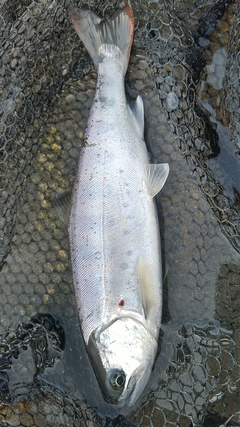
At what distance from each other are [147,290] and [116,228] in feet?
1.25

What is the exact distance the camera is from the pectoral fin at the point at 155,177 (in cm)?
247

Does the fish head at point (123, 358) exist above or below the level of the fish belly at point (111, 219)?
below

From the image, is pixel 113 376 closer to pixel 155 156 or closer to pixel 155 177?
pixel 155 177

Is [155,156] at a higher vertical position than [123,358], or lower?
higher

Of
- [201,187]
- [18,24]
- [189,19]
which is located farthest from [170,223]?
[18,24]

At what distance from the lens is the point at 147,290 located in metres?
2.36

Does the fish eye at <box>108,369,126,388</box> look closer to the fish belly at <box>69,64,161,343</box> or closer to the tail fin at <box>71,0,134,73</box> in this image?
the fish belly at <box>69,64,161,343</box>

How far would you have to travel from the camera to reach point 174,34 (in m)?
2.61

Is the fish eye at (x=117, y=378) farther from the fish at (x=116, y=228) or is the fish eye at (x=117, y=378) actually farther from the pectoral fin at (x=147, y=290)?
the pectoral fin at (x=147, y=290)

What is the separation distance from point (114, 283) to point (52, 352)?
619 mm

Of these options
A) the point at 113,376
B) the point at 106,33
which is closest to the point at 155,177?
the point at 106,33

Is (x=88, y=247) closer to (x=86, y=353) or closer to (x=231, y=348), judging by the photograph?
(x=86, y=353)

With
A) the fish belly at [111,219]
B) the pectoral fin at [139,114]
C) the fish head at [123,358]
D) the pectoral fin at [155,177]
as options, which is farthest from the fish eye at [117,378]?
the pectoral fin at [139,114]

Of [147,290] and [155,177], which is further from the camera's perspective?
[155,177]
